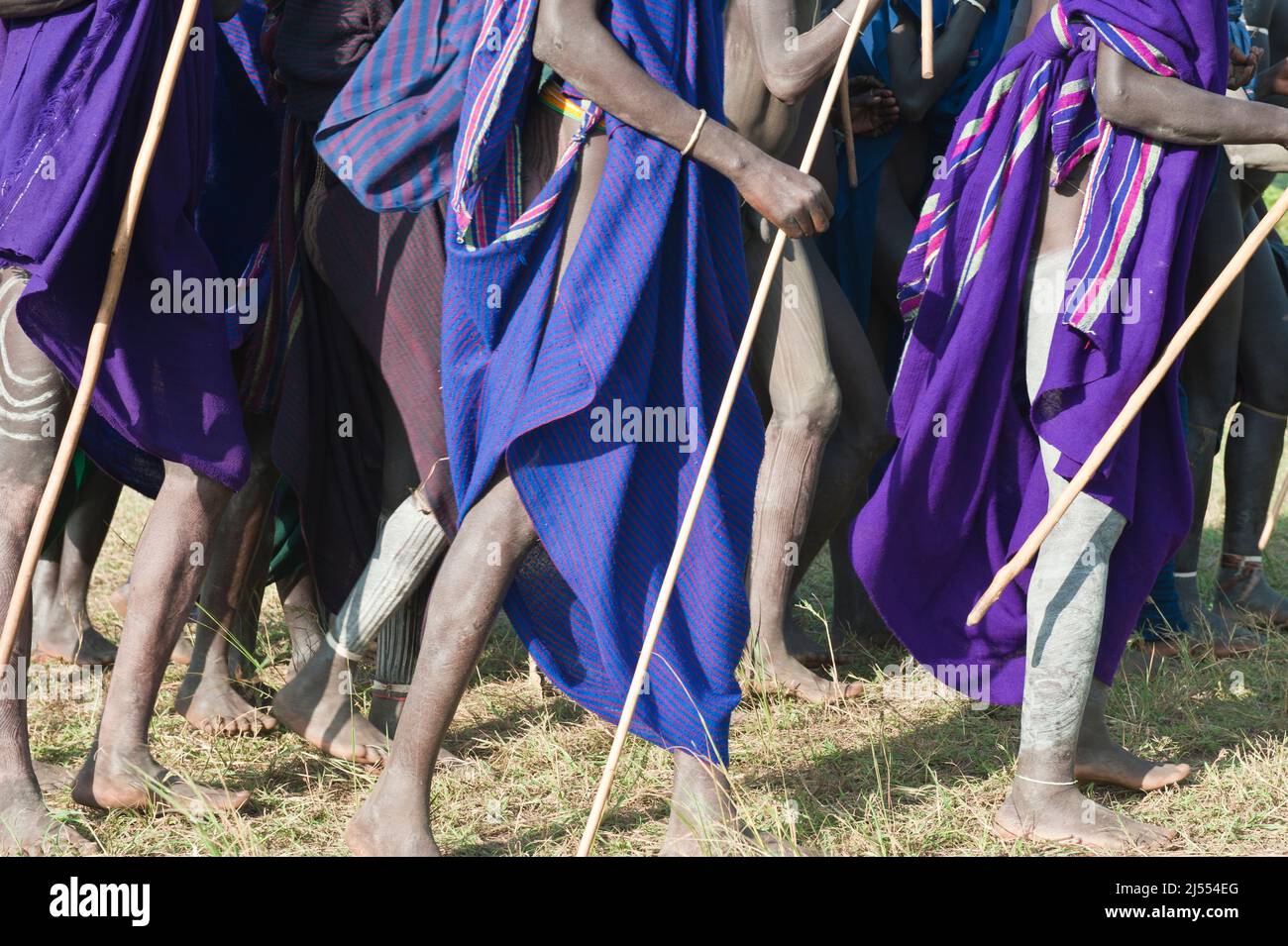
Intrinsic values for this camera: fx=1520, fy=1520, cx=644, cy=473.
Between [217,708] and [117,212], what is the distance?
141 cm

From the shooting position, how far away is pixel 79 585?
184 inches

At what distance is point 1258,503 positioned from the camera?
17.2 ft

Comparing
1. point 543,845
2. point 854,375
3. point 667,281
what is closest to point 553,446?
point 667,281

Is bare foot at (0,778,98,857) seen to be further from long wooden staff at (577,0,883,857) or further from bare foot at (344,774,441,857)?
long wooden staff at (577,0,883,857)

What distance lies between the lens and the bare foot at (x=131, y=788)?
3203 millimetres

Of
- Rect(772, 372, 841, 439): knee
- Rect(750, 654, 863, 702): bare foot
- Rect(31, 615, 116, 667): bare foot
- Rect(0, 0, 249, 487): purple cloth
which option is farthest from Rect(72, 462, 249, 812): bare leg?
Rect(772, 372, 841, 439): knee

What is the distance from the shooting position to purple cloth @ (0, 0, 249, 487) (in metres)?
2.99

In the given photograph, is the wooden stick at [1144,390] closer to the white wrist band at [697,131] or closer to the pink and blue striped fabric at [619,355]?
the pink and blue striped fabric at [619,355]

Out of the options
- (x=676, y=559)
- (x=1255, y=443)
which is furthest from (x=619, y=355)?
(x=1255, y=443)

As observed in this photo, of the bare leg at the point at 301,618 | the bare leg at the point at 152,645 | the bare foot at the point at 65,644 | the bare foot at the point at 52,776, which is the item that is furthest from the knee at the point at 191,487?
the bare foot at the point at 65,644

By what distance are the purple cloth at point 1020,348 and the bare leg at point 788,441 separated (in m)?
0.74

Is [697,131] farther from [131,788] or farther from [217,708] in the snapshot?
[217,708]

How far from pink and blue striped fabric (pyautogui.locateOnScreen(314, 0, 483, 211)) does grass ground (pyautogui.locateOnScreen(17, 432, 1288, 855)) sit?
4.41ft

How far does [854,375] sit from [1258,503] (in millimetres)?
1766
